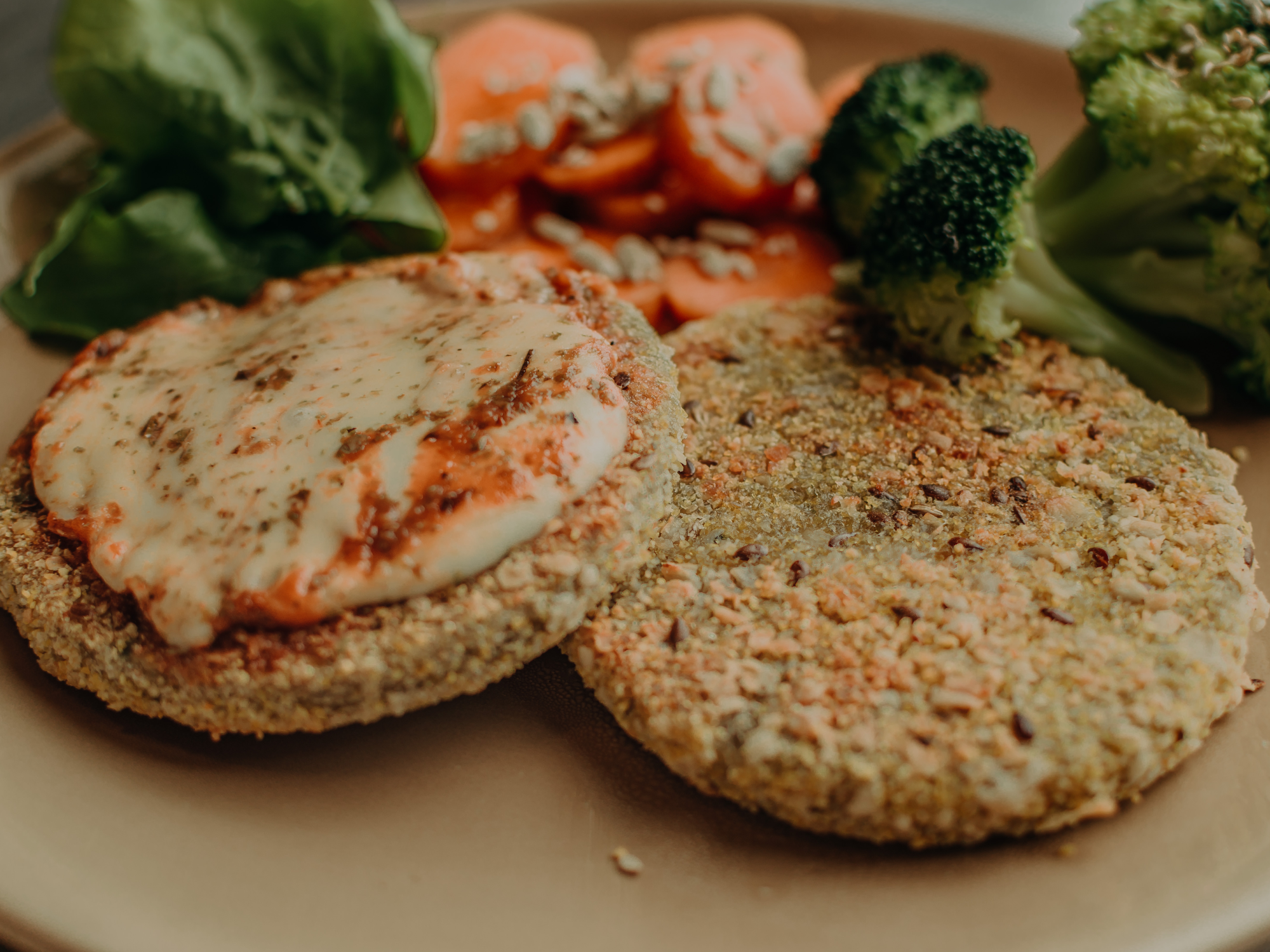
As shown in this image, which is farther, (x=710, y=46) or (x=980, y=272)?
(x=710, y=46)

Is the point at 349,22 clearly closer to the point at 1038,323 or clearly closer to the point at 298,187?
the point at 298,187

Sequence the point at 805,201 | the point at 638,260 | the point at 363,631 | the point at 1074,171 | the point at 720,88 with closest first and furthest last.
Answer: the point at 363,631 < the point at 1074,171 < the point at 638,260 < the point at 720,88 < the point at 805,201

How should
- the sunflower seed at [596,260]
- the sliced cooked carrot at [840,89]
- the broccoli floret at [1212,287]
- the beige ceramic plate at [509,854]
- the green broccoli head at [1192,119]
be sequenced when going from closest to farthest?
the beige ceramic plate at [509,854] → the green broccoli head at [1192,119] → the broccoli floret at [1212,287] → the sunflower seed at [596,260] → the sliced cooked carrot at [840,89]

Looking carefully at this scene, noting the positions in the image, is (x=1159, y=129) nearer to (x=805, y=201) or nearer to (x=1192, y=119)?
(x=1192, y=119)

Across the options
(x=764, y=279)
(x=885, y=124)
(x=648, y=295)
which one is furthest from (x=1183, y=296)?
(x=648, y=295)

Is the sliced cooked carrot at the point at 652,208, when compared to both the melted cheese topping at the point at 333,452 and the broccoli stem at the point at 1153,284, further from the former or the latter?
the broccoli stem at the point at 1153,284

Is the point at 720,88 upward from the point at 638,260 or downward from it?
upward

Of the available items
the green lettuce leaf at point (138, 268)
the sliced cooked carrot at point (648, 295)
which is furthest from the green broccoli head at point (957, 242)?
the green lettuce leaf at point (138, 268)
